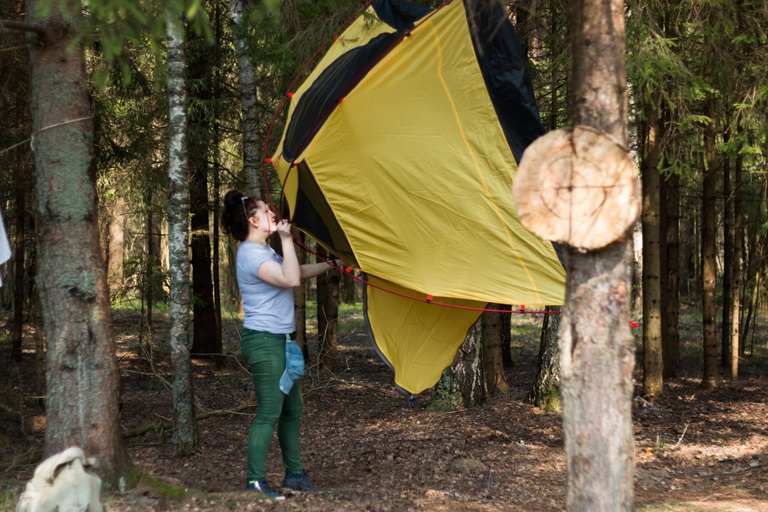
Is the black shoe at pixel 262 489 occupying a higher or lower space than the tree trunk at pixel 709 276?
lower

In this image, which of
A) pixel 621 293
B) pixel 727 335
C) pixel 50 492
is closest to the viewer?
pixel 621 293

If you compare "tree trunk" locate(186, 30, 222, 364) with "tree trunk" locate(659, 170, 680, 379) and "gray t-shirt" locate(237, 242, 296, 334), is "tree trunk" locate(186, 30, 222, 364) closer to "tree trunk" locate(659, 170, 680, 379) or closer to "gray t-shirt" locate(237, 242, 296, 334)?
"gray t-shirt" locate(237, 242, 296, 334)

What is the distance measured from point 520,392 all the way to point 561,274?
6.40 metres

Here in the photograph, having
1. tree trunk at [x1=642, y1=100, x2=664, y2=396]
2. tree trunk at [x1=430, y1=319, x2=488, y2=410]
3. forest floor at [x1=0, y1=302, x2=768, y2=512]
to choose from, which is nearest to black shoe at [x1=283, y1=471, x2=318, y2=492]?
forest floor at [x1=0, y1=302, x2=768, y2=512]

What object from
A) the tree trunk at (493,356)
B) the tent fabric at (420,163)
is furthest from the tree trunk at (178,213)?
the tree trunk at (493,356)

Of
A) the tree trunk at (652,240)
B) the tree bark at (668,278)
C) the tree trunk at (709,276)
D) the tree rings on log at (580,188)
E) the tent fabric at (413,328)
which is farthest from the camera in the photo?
the tree bark at (668,278)

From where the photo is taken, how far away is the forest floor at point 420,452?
5.35m

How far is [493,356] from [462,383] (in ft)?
5.41

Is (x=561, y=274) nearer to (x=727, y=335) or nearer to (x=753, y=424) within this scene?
(x=753, y=424)

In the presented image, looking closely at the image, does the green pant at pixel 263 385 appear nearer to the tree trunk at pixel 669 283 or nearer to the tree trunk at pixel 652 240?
the tree trunk at pixel 652 240

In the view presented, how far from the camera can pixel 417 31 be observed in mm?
5336

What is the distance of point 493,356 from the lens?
435 inches

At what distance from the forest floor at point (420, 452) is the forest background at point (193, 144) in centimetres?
29

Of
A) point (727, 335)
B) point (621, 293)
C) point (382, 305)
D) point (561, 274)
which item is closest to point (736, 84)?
point (561, 274)
